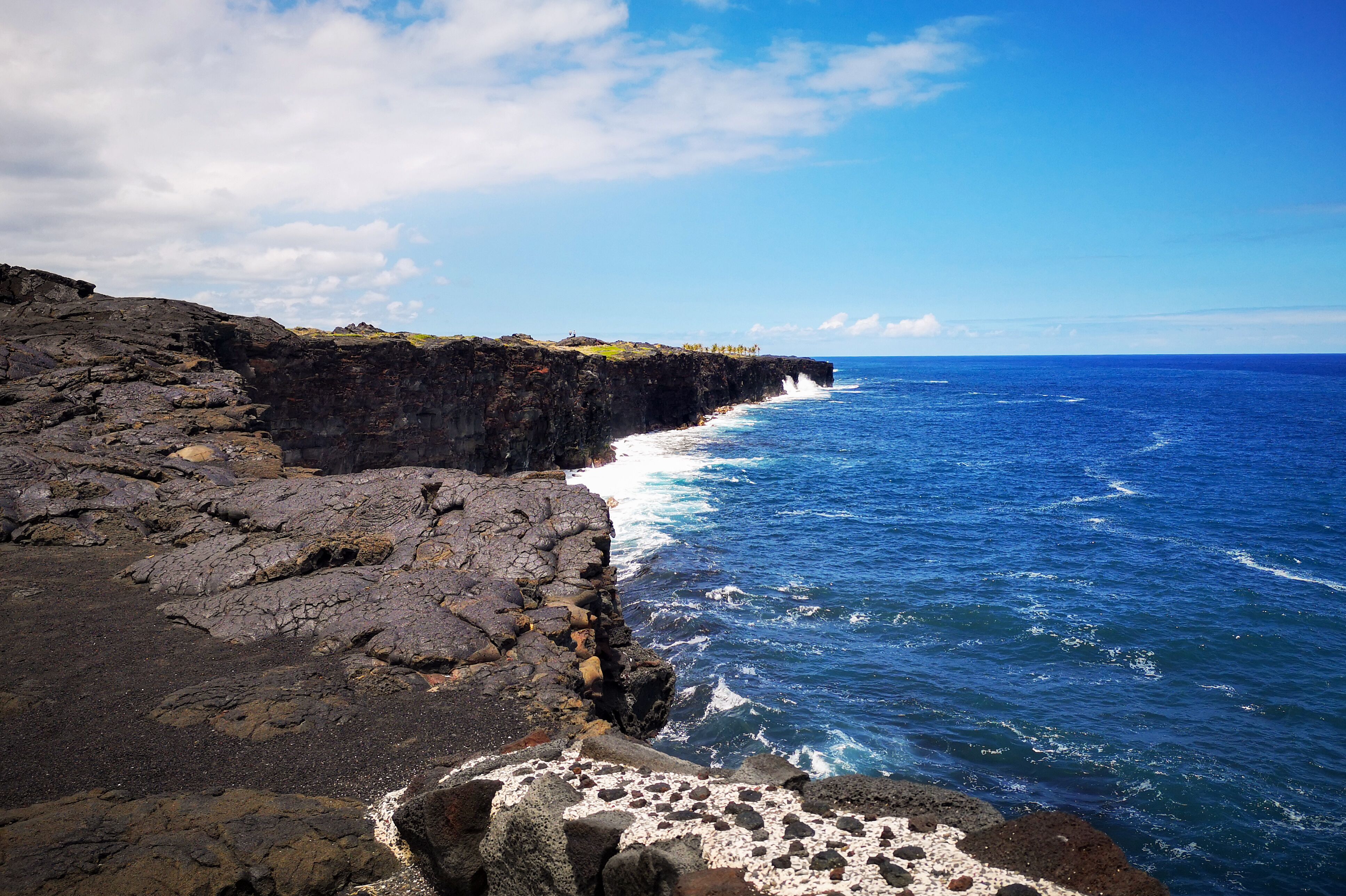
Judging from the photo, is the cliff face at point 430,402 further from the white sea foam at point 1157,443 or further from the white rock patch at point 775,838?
the white sea foam at point 1157,443

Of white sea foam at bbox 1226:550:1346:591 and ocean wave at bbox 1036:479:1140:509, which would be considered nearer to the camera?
white sea foam at bbox 1226:550:1346:591

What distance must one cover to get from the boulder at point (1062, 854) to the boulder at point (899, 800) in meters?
0.48

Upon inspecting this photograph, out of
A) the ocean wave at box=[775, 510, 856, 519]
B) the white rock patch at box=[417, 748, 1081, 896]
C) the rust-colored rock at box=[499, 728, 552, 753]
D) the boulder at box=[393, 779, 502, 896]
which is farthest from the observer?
the ocean wave at box=[775, 510, 856, 519]

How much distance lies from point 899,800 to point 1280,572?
36.2 meters

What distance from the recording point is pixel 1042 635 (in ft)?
90.0

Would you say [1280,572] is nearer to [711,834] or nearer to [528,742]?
[528,742]

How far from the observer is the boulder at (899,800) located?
7.81 m

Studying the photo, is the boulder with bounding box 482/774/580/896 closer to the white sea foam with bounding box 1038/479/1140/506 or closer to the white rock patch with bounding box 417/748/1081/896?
the white rock patch with bounding box 417/748/1081/896

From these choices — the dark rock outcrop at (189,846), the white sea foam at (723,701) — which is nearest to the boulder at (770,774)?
the dark rock outcrop at (189,846)

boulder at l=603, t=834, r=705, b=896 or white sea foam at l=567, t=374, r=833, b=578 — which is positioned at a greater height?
boulder at l=603, t=834, r=705, b=896

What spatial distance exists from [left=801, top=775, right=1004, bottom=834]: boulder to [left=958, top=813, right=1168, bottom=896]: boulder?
0.48 m

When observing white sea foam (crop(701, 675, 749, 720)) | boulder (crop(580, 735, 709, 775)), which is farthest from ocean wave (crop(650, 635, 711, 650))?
boulder (crop(580, 735, 709, 775))

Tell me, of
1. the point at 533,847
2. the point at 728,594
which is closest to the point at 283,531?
the point at 533,847

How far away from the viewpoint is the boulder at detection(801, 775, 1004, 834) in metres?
7.81
